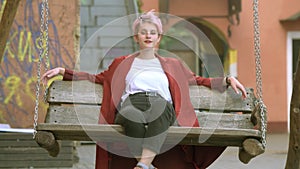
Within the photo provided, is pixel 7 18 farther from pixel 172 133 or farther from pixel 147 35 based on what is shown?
pixel 172 133

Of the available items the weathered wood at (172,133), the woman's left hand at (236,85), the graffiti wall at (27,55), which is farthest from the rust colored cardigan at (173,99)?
the graffiti wall at (27,55)

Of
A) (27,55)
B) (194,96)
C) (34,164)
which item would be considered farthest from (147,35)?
(27,55)

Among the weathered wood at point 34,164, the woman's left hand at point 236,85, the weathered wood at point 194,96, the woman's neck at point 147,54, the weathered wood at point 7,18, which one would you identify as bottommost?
the weathered wood at point 34,164

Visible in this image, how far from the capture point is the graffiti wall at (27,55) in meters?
8.45

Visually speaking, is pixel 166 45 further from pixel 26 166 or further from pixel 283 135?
pixel 26 166

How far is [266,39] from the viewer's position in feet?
49.3

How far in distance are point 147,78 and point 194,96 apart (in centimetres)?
59

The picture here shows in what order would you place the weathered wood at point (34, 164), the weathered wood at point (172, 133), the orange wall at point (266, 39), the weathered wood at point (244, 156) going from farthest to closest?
1. the orange wall at point (266, 39)
2. the weathered wood at point (34, 164)
3. the weathered wood at point (244, 156)
4. the weathered wood at point (172, 133)

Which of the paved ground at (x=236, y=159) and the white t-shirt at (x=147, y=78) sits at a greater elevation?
the white t-shirt at (x=147, y=78)

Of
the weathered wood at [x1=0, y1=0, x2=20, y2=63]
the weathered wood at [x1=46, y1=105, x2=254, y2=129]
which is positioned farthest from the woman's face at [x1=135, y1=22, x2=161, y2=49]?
the weathered wood at [x1=0, y1=0, x2=20, y2=63]

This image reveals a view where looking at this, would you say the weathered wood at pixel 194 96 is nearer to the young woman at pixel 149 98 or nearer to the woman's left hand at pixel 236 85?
the young woman at pixel 149 98

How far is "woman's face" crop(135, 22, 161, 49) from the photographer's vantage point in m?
4.67

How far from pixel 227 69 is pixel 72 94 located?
1066 cm

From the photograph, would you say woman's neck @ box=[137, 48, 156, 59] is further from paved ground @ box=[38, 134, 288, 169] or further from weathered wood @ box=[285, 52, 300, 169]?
paved ground @ box=[38, 134, 288, 169]
